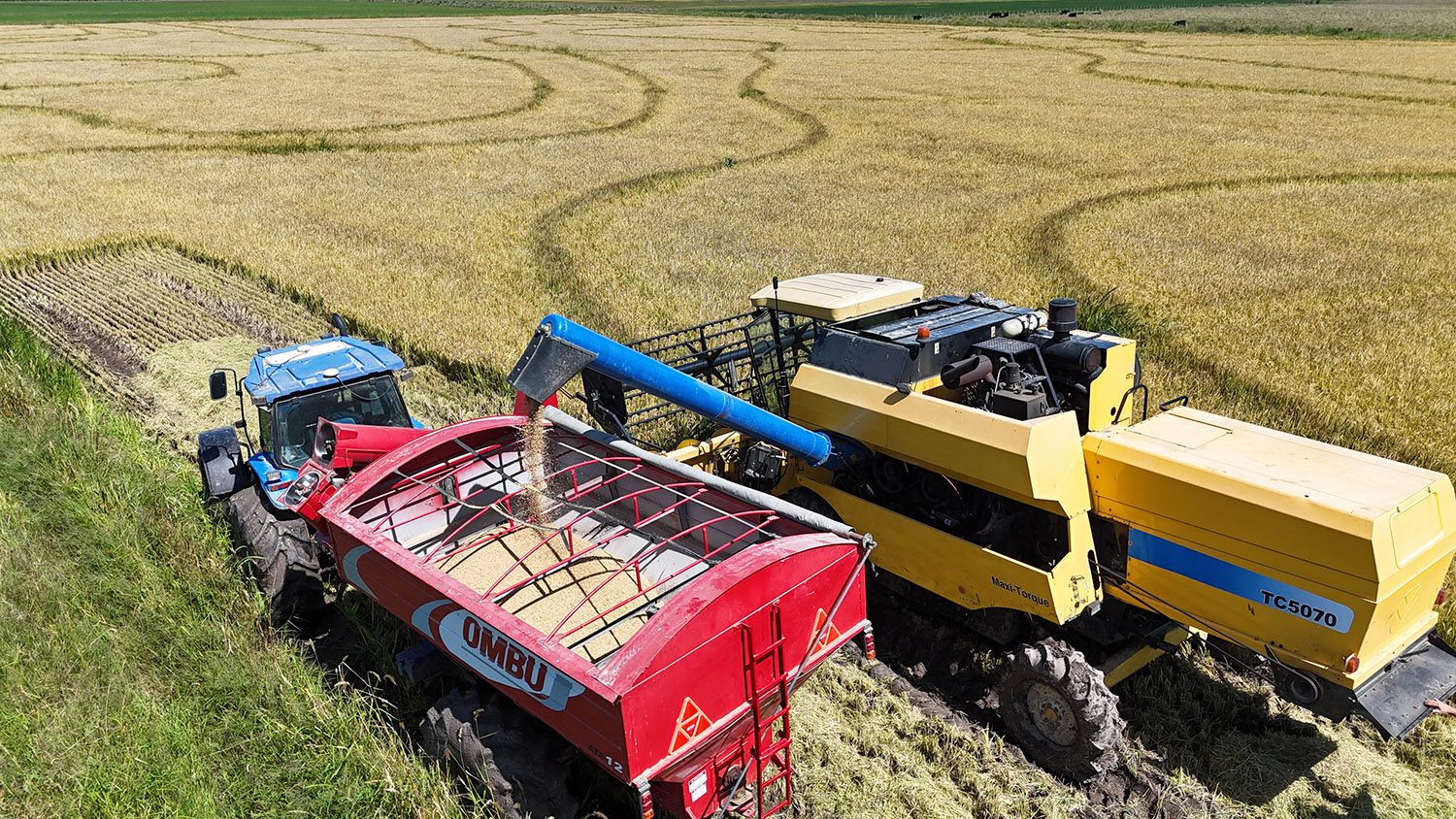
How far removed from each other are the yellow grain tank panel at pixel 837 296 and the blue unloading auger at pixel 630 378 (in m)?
1.15

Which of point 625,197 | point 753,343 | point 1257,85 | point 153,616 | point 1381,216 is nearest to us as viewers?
point 153,616

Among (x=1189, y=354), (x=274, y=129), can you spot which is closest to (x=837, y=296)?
(x=1189, y=354)

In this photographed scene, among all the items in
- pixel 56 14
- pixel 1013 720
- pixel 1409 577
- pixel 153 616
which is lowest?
pixel 1013 720

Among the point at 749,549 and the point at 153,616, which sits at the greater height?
the point at 749,549

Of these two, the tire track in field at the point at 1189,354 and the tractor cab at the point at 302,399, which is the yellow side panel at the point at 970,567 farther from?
the tire track in field at the point at 1189,354

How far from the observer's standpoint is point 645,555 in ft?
19.7

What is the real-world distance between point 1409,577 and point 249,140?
27076 mm

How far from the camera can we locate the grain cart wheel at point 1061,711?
5.28m

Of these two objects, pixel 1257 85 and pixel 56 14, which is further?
pixel 56 14

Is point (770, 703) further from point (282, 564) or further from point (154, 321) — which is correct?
point (154, 321)

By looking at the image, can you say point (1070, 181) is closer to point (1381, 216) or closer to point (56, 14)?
point (1381, 216)

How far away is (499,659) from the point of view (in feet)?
15.3

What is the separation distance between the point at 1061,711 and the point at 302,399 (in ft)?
18.2

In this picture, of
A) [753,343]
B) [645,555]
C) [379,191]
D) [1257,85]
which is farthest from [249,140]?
[1257,85]
